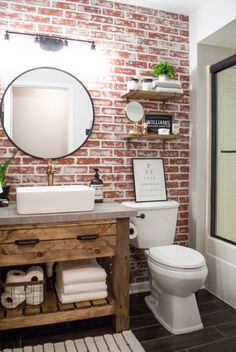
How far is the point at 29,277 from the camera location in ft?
6.51

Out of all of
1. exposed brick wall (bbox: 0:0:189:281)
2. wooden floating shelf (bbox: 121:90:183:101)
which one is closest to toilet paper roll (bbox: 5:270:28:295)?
exposed brick wall (bbox: 0:0:189:281)

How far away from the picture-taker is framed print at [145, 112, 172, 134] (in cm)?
255

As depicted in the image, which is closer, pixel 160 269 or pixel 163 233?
pixel 160 269

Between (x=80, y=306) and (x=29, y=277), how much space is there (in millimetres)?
390

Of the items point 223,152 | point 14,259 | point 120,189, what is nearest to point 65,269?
point 14,259

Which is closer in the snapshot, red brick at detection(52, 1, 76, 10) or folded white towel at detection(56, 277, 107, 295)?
folded white towel at detection(56, 277, 107, 295)

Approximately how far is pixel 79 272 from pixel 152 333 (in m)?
0.64

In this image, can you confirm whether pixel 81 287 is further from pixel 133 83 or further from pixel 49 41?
pixel 49 41

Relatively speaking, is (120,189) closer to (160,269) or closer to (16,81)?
(160,269)

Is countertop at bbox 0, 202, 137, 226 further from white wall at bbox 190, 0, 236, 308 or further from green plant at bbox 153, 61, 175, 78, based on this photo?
green plant at bbox 153, 61, 175, 78

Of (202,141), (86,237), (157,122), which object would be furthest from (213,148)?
(86,237)

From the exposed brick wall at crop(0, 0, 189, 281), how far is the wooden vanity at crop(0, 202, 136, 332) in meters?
0.51

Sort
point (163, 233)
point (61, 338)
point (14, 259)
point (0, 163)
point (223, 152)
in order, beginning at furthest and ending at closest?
point (223, 152), point (163, 233), point (0, 163), point (61, 338), point (14, 259)

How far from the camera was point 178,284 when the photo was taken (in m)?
1.92
